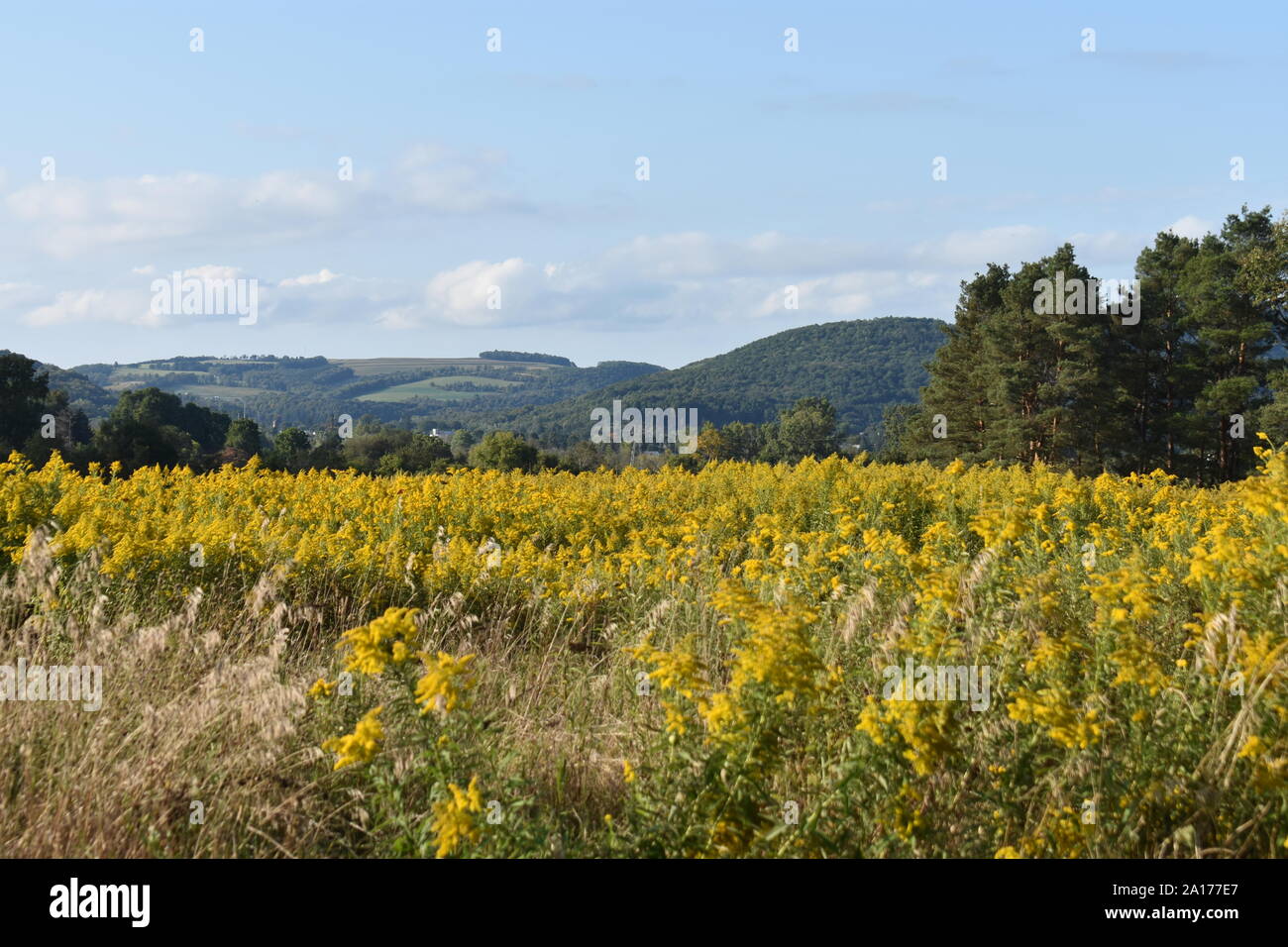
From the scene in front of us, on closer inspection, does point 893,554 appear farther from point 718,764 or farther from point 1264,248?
point 1264,248

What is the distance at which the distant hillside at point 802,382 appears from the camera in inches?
6658

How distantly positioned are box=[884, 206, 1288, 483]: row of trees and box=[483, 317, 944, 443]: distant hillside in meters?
112

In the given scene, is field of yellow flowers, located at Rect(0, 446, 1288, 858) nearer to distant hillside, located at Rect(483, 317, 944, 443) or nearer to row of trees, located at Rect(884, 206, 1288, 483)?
row of trees, located at Rect(884, 206, 1288, 483)

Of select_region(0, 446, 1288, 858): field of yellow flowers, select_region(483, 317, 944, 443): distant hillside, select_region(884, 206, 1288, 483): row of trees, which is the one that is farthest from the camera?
select_region(483, 317, 944, 443): distant hillside

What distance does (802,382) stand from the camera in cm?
18362

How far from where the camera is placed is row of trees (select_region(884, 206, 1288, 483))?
38.8 metres

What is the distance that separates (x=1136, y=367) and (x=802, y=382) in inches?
5585

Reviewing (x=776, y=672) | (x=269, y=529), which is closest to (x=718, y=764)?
(x=776, y=672)

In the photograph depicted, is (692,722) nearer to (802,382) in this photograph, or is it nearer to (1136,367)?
(1136,367)

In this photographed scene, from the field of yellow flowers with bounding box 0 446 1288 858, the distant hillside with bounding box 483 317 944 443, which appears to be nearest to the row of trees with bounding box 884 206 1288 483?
the field of yellow flowers with bounding box 0 446 1288 858

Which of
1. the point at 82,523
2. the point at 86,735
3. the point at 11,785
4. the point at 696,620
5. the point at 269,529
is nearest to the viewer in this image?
the point at 11,785

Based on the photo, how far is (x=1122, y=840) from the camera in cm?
299

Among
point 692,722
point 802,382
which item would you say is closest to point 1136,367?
point 692,722
